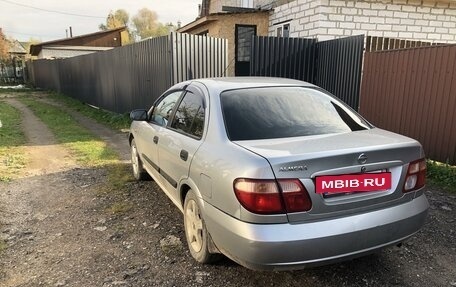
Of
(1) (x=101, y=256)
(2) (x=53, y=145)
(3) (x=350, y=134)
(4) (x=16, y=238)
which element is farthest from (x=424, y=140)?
(2) (x=53, y=145)

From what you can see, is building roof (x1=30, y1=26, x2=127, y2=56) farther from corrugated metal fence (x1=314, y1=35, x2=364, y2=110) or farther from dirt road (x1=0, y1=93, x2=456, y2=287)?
dirt road (x1=0, y1=93, x2=456, y2=287)

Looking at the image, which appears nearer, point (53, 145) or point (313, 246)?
point (313, 246)

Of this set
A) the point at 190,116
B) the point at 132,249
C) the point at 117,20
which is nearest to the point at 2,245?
the point at 132,249

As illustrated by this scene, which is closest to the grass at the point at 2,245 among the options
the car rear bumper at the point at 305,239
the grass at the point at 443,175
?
the car rear bumper at the point at 305,239

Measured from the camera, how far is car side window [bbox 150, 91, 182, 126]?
13.6ft

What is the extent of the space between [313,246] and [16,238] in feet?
10.3

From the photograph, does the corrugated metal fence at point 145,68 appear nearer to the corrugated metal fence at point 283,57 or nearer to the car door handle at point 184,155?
the corrugated metal fence at point 283,57

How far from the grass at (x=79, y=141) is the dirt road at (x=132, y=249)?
1729mm

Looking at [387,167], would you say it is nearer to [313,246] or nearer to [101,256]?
[313,246]

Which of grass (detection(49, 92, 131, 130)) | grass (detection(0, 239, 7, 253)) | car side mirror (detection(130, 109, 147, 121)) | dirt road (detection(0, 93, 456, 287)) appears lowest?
grass (detection(49, 92, 131, 130))

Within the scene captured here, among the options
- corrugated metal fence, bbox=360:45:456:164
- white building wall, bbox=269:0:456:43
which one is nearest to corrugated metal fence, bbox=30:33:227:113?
corrugated metal fence, bbox=360:45:456:164

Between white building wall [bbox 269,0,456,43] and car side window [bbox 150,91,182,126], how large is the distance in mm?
8196

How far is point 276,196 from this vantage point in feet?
7.78

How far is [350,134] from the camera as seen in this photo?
9.80 feet
